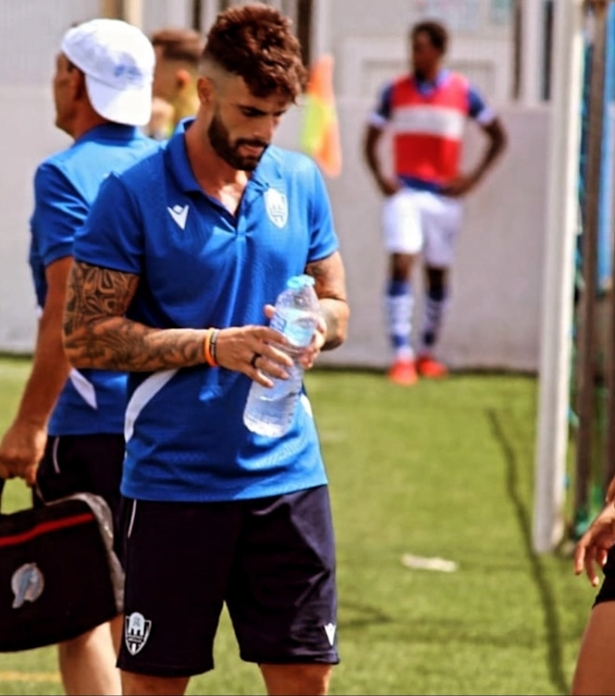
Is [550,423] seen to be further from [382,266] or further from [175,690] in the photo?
[382,266]

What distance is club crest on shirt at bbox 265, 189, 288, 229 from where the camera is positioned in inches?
185

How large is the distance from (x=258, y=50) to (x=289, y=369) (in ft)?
2.43

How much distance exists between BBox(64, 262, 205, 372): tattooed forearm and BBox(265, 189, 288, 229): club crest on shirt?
0.35 meters

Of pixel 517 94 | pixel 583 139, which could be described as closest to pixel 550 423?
pixel 583 139

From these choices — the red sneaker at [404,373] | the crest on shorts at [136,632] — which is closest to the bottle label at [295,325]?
the crest on shorts at [136,632]

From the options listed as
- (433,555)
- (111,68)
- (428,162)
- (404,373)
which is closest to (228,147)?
(111,68)

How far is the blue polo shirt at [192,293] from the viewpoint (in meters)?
4.59

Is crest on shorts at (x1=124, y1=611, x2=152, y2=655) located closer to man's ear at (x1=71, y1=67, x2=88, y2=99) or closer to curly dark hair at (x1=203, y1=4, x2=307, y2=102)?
curly dark hair at (x1=203, y1=4, x2=307, y2=102)

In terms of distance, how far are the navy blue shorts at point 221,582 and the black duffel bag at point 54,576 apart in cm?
43

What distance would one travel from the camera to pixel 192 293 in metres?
4.63

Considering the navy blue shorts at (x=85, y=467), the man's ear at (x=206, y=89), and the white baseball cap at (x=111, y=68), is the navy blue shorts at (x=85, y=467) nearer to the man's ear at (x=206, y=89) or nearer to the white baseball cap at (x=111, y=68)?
the white baseball cap at (x=111, y=68)

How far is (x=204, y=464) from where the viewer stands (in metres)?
4.64

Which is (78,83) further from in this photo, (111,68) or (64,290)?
(64,290)

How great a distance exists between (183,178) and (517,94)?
1635 centimetres
